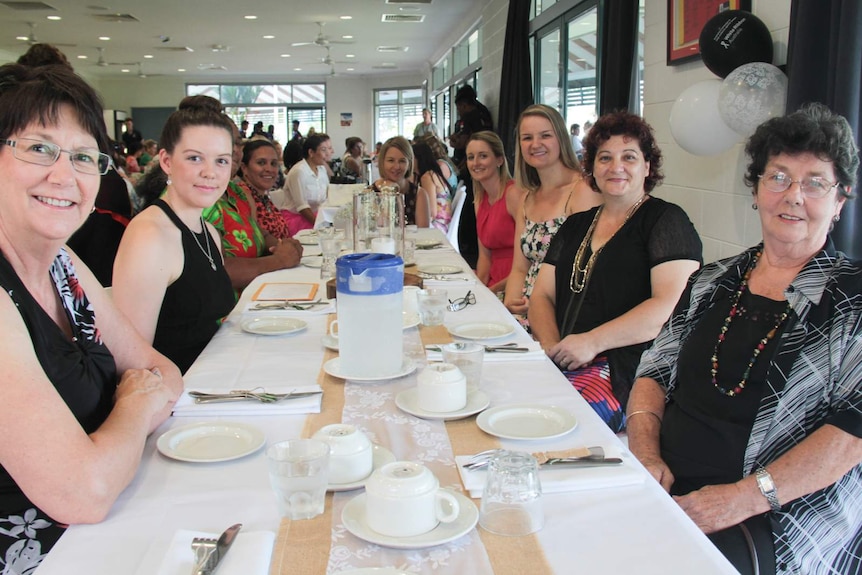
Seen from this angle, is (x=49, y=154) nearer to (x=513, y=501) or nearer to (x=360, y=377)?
(x=360, y=377)

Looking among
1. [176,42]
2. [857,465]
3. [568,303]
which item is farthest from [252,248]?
[176,42]

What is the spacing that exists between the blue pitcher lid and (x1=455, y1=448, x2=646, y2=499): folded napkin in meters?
0.52

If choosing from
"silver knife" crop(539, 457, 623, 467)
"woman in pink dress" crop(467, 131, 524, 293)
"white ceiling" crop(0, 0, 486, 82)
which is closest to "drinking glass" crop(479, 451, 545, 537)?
"silver knife" crop(539, 457, 623, 467)

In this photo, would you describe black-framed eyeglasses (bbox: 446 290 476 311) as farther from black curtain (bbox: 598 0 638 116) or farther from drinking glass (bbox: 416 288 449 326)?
black curtain (bbox: 598 0 638 116)

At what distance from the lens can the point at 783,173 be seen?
5.12ft

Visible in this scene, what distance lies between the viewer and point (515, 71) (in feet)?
23.7

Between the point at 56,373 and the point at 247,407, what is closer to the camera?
the point at 56,373

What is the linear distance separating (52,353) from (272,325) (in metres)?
0.89

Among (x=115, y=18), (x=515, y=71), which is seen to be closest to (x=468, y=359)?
(x=515, y=71)

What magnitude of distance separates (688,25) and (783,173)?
6.81ft

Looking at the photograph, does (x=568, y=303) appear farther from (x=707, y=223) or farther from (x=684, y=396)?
(x=707, y=223)

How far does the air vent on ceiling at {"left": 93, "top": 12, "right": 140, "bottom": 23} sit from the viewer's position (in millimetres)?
9805

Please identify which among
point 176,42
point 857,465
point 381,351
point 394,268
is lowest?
point 857,465

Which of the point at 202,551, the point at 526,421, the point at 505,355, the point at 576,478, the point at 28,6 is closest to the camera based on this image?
the point at 202,551
